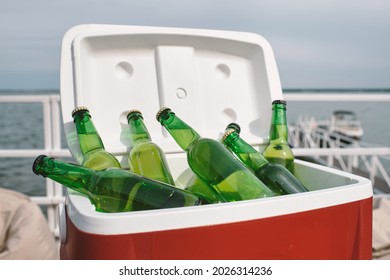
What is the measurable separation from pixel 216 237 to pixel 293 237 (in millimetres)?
123

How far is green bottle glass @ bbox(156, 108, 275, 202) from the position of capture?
0.66 metres

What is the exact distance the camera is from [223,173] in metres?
0.68

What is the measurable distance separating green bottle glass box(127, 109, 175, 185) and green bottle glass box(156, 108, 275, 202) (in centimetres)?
9

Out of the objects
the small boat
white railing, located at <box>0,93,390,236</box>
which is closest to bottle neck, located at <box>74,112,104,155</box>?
white railing, located at <box>0,93,390,236</box>

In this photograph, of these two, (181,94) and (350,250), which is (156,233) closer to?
(350,250)

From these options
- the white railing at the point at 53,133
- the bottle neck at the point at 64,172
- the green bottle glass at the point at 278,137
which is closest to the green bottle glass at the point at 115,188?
the bottle neck at the point at 64,172

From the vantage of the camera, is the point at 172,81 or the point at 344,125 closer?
the point at 172,81

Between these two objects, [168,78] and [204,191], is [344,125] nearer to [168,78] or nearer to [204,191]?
[168,78]

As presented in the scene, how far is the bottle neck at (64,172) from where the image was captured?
660 mm

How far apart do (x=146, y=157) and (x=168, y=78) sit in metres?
0.29

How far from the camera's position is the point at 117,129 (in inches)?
40.0

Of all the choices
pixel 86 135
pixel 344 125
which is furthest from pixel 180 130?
pixel 344 125

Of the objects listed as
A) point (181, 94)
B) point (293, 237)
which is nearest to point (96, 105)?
point (181, 94)

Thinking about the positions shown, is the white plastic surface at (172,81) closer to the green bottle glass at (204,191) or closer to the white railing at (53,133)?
the green bottle glass at (204,191)
